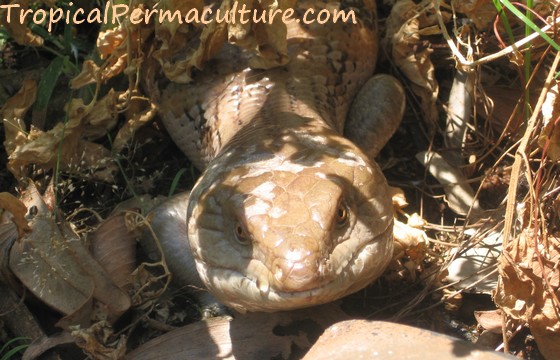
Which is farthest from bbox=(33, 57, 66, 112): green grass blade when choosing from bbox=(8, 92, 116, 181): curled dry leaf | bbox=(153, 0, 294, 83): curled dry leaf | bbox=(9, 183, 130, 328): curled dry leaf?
bbox=(9, 183, 130, 328): curled dry leaf

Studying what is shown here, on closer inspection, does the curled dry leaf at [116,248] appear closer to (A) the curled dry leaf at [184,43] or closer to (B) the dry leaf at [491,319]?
(A) the curled dry leaf at [184,43]

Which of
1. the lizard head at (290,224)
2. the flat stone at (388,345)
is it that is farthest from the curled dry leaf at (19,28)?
the flat stone at (388,345)

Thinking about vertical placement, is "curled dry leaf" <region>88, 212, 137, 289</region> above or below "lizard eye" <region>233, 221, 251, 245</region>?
below

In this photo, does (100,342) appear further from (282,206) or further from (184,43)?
(184,43)

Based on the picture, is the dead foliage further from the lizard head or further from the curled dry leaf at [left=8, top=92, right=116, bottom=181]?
the lizard head

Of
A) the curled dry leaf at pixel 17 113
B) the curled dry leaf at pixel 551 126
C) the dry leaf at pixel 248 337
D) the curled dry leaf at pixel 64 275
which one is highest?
the curled dry leaf at pixel 551 126

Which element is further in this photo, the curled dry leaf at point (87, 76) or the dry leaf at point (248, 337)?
the curled dry leaf at point (87, 76)

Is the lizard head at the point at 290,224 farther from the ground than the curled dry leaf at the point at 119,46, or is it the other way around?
the curled dry leaf at the point at 119,46

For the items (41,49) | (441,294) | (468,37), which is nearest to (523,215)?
(441,294)

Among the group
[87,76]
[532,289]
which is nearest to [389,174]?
[532,289]
